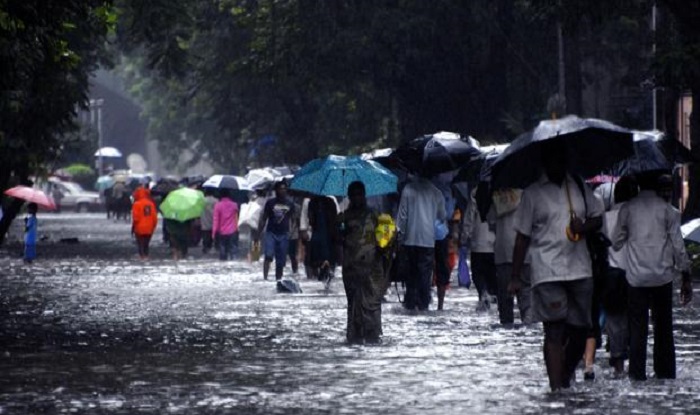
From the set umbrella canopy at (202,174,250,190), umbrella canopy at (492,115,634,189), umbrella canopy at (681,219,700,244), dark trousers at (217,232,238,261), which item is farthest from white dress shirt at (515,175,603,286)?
umbrella canopy at (202,174,250,190)

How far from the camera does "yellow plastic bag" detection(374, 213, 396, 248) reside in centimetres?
1861

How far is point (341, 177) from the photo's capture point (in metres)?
23.3

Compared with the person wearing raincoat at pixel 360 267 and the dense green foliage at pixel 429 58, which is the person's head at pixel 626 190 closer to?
the person wearing raincoat at pixel 360 267

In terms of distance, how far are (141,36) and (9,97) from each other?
2663mm

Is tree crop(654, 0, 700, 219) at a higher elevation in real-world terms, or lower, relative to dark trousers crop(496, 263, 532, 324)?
higher

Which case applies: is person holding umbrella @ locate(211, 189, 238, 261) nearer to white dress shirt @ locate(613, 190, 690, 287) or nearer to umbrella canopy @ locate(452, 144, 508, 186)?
umbrella canopy @ locate(452, 144, 508, 186)

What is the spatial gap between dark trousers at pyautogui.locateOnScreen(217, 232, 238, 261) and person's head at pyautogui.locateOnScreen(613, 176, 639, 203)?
25.9 m

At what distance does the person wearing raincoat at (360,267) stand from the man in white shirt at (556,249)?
16.3 ft

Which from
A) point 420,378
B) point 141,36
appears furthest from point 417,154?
point 141,36

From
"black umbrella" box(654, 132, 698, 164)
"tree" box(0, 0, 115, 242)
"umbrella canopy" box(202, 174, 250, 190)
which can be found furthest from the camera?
"umbrella canopy" box(202, 174, 250, 190)

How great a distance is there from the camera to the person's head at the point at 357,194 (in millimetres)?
18578

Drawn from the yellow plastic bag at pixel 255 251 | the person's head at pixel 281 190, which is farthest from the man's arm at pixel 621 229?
the yellow plastic bag at pixel 255 251

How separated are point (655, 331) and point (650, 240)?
26.0 inches

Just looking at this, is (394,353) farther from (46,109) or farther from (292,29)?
(292,29)
